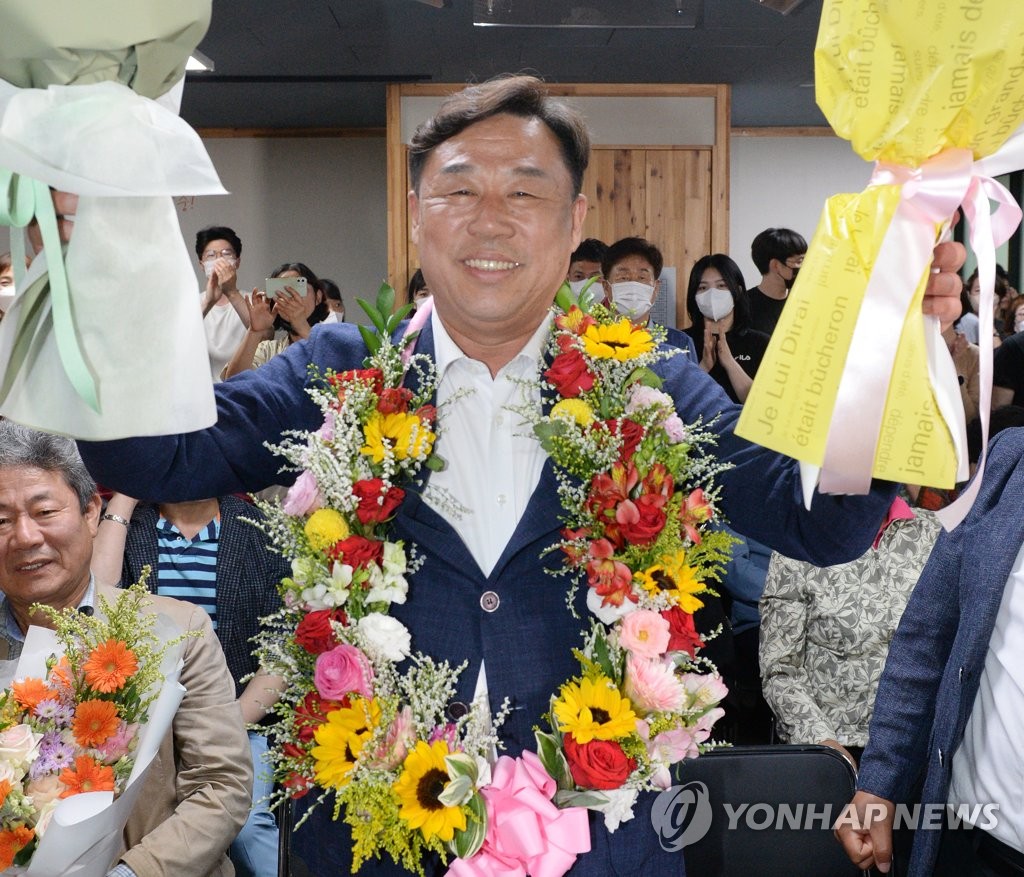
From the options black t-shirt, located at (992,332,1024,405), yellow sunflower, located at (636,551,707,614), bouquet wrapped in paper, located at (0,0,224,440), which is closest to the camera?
bouquet wrapped in paper, located at (0,0,224,440)

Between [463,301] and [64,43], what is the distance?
705mm

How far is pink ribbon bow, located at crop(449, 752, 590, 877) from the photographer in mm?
1604

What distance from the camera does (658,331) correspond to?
181 centimetres

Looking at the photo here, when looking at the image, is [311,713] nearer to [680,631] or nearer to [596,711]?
[596,711]

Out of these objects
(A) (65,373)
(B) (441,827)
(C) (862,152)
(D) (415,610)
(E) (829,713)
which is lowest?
(E) (829,713)

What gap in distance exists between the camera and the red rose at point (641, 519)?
5.37 ft

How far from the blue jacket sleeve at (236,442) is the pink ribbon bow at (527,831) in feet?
1.90

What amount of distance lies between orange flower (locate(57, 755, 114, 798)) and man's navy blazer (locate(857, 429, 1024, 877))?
4.54ft

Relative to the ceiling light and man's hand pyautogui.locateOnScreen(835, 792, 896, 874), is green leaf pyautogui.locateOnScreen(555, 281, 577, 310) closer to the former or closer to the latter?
man's hand pyautogui.locateOnScreen(835, 792, 896, 874)

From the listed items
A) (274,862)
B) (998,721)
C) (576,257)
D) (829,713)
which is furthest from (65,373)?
(576,257)

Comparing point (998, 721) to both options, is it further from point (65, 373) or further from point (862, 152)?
point (65, 373)

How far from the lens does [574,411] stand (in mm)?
1710

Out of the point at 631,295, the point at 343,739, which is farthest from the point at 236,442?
the point at 631,295

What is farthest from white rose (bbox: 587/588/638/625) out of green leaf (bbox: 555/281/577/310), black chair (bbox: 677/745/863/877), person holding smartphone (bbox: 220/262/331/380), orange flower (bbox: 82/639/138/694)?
person holding smartphone (bbox: 220/262/331/380)
